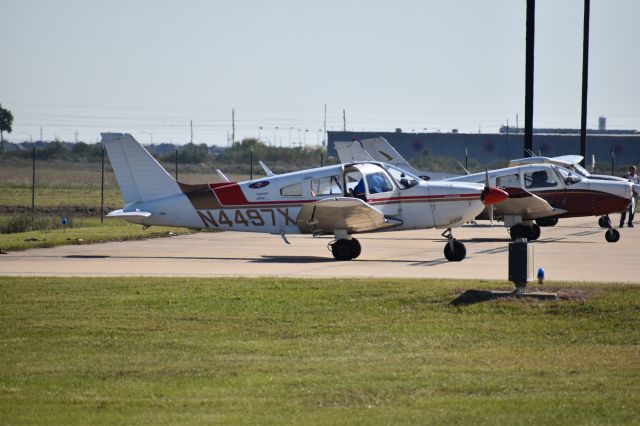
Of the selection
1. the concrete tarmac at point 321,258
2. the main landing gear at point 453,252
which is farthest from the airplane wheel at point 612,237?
the main landing gear at point 453,252

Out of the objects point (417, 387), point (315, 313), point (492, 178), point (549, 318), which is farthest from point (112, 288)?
point (492, 178)

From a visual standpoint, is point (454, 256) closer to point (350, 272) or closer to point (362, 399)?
point (350, 272)

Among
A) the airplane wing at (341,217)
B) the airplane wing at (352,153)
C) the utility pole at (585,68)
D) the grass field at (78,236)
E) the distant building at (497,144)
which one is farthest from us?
the distant building at (497,144)

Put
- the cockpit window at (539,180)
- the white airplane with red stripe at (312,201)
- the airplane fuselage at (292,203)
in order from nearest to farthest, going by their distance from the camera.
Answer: the white airplane with red stripe at (312,201) < the airplane fuselage at (292,203) < the cockpit window at (539,180)

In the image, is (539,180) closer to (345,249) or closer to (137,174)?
(345,249)

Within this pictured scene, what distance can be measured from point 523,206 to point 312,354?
53.1ft

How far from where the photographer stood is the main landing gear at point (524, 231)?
96.1 feet

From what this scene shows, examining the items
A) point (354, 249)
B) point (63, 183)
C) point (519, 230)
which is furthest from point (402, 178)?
point (63, 183)

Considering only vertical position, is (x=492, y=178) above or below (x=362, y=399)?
above

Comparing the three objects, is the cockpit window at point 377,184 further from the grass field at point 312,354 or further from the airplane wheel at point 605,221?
the airplane wheel at point 605,221

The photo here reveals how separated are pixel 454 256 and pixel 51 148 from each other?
9006 centimetres

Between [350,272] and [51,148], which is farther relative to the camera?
[51,148]

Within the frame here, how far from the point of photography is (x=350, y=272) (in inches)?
829

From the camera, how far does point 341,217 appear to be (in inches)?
932
